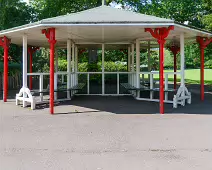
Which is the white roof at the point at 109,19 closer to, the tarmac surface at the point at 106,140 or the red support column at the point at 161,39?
the red support column at the point at 161,39

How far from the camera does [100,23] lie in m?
8.45

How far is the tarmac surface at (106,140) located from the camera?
14.3 ft

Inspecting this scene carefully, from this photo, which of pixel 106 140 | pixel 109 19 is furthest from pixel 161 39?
pixel 106 140

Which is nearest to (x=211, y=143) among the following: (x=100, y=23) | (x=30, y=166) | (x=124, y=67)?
(x=30, y=166)

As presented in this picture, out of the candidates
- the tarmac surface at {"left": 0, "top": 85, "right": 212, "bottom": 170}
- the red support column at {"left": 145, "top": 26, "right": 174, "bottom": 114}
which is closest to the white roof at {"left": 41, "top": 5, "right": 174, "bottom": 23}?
the red support column at {"left": 145, "top": 26, "right": 174, "bottom": 114}

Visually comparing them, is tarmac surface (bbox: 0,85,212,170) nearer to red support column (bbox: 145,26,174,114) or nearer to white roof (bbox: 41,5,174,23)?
red support column (bbox: 145,26,174,114)

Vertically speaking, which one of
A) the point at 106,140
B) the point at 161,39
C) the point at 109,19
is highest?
the point at 109,19

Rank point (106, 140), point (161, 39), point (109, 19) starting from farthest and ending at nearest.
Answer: point (161, 39) < point (109, 19) < point (106, 140)

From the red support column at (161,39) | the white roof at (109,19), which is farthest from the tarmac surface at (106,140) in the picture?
the white roof at (109,19)

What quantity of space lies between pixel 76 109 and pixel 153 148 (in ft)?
16.7

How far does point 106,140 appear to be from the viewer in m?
5.76

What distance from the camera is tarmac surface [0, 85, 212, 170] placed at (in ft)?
14.3

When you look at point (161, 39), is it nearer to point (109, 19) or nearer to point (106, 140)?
point (109, 19)

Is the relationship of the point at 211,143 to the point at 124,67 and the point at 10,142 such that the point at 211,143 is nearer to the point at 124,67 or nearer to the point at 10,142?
the point at 10,142
